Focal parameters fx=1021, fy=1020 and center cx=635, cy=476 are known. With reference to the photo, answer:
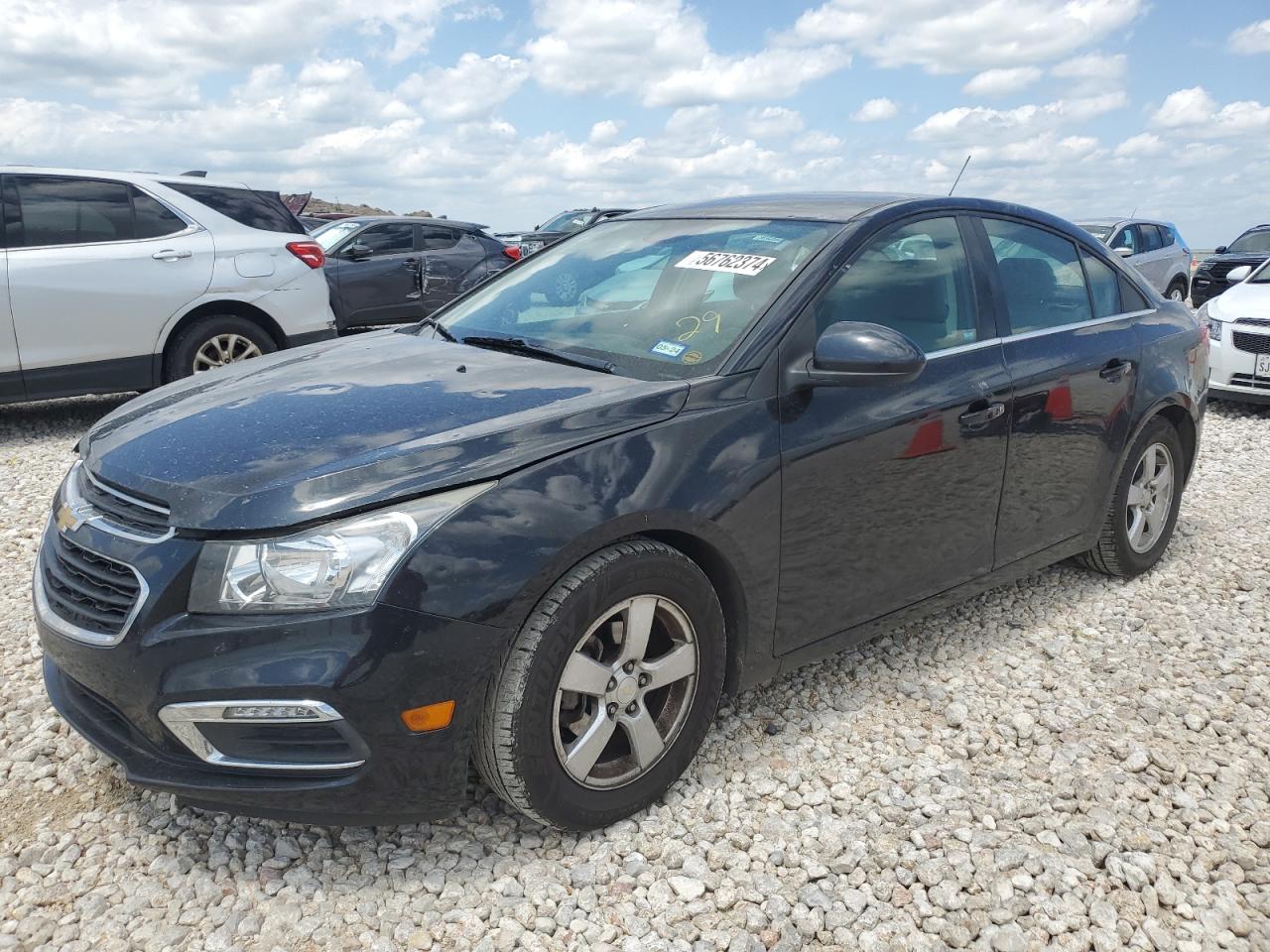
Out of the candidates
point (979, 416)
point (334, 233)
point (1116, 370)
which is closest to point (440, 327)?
point (979, 416)

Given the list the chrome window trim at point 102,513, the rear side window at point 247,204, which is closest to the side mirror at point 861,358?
the chrome window trim at point 102,513

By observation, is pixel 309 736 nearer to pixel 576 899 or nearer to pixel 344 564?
pixel 344 564

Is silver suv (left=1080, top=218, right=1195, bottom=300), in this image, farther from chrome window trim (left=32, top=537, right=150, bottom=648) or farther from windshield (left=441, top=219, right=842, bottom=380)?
chrome window trim (left=32, top=537, right=150, bottom=648)

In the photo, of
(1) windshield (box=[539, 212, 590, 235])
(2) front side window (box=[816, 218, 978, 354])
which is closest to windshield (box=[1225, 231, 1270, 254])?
(1) windshield (box=[539, 212, 590, 235])

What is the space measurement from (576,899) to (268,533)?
3.78 feet

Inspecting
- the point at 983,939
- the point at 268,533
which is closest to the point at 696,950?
the point at 983,939

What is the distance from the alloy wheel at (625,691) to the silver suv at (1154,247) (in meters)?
13.2

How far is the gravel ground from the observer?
7.91ft

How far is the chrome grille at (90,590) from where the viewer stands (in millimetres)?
2361

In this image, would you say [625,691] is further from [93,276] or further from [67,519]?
[93,276]

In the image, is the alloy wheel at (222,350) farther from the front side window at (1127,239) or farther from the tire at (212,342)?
the front side window at (1127,239)

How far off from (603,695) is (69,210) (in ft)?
20.4

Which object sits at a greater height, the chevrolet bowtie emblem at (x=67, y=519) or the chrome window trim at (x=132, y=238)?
the chrome window trim at (x=132, y=238)

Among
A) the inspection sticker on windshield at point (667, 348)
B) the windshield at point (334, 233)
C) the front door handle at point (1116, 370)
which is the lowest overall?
the front door handle at point (1116, 370)
